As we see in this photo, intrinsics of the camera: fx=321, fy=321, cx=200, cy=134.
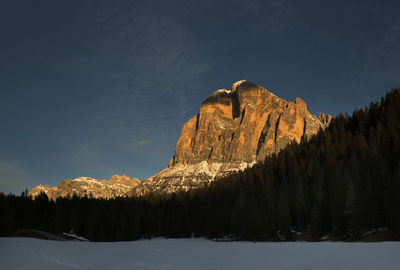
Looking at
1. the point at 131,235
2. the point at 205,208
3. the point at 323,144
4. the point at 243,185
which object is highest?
the point at 323,144

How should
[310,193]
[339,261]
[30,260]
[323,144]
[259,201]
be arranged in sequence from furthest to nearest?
[323,144]
[259,201]
[310,193]
[30,260]
[339,261]

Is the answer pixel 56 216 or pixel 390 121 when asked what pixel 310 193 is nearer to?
pixel 390 121

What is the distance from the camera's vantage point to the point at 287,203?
81750 mm

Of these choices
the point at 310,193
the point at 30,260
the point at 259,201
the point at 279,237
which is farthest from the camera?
the point at 259,201

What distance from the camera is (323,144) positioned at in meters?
118

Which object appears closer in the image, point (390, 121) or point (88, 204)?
point (390, 121)

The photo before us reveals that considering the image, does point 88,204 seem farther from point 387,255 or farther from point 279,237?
point 387,255

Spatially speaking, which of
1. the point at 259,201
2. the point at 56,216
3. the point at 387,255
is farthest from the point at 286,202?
the point at 56,216

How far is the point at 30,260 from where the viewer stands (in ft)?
60.0

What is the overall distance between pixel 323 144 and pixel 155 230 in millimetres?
76475

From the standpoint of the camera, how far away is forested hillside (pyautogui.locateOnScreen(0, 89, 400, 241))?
212ft

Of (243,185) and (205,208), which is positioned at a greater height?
(243,185)

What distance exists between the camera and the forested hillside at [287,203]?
64556 millimetres

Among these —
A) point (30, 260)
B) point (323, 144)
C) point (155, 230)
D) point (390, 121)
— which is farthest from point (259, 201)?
point (30, 260)
